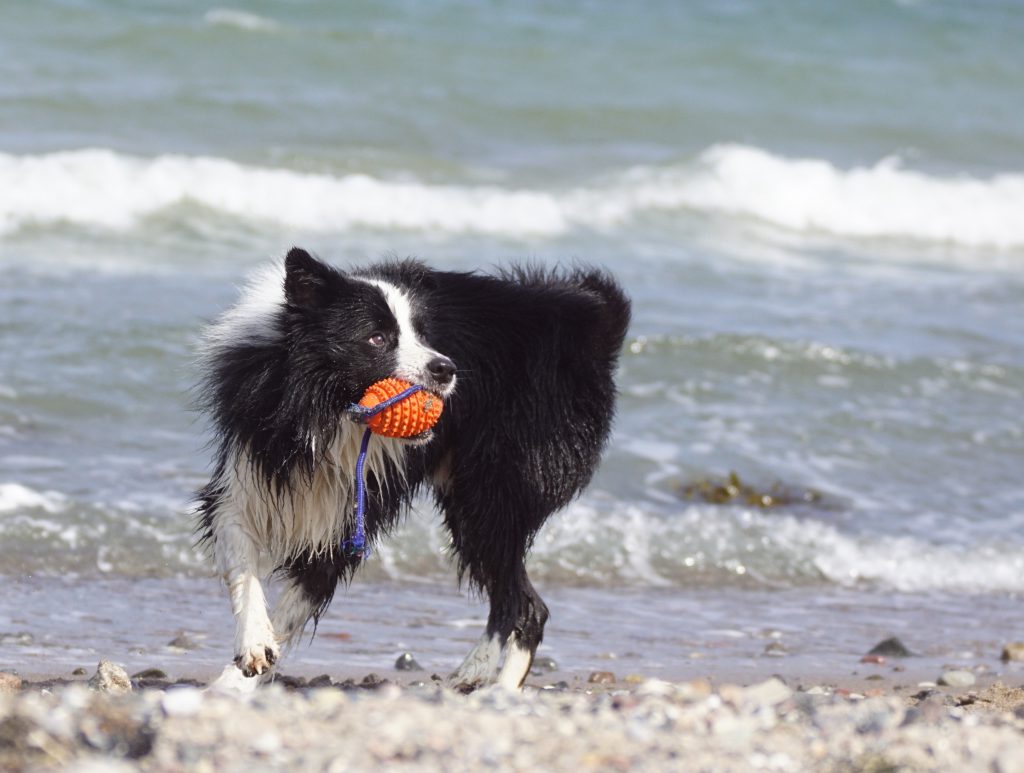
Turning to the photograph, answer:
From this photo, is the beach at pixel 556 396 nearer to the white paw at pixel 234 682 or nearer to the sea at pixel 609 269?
the sea at pixel 609 269

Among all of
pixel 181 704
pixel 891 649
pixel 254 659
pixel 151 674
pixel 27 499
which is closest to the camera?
pixel 181 704

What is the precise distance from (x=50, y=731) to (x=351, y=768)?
60cm

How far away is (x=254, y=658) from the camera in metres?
4.16

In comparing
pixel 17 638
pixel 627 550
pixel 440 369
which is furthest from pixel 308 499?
pixel 627 550

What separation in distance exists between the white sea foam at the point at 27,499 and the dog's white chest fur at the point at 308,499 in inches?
81.5

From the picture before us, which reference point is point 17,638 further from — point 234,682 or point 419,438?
point 419,438

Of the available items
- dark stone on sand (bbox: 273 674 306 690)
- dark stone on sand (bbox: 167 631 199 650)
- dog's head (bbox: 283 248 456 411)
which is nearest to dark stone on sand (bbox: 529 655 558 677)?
dark stone on sand (bbox: 273 674 306 690)

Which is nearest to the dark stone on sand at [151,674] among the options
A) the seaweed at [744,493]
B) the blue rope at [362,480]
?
the blue rope at [362,480]

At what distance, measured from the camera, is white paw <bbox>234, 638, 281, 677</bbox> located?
4.16 metres

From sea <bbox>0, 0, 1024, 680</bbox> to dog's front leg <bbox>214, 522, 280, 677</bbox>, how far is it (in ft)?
2.40

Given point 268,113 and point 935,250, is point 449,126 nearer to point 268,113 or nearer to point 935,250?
point 268,113

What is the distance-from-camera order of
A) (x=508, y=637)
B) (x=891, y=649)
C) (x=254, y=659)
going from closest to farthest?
(x=254, y=659), (x=508, y=637), (x=891, y=649)

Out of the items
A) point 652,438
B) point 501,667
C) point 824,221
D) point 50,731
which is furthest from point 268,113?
point 50,731

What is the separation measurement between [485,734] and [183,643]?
94.6 inches
